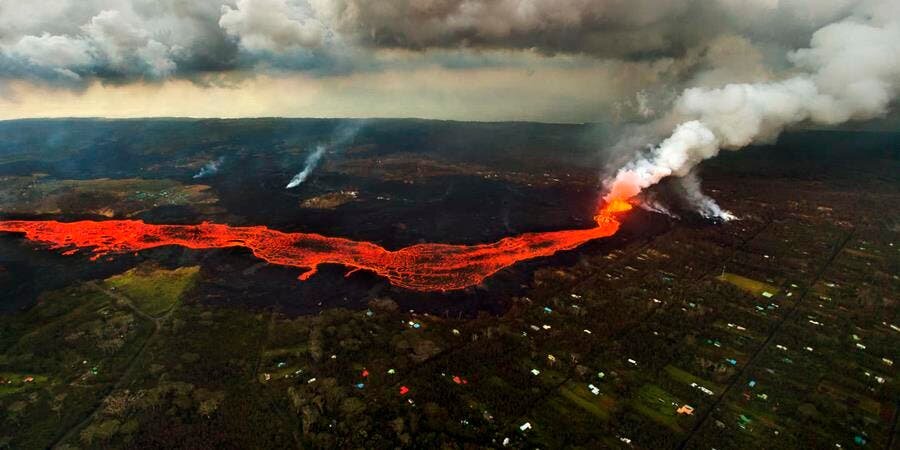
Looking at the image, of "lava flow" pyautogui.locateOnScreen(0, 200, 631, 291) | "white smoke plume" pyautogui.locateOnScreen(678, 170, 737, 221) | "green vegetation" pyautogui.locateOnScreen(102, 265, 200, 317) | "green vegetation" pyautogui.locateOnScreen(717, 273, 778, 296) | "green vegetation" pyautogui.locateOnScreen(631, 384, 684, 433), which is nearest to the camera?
"green vegetation" pyautogui.locateOnScreen(631, 384, 684, 433)

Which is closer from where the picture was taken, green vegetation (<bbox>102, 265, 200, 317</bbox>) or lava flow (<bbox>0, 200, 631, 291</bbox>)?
green vegetation (<bbox>102, 265, 200, 317</bbox>)

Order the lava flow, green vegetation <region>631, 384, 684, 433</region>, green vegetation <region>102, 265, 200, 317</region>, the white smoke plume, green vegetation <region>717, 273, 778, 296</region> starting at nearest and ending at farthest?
green vegetation <region>631, 384, 684, 433</region> → green vegetation <region>102, 265, 200, 317</region> → green vegetation <region>717, 273, 778, 296</region> → the lava flow → the white smoke plume

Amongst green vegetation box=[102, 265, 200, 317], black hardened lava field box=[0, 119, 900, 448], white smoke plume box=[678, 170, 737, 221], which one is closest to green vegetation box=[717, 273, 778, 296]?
black hardened lava field box=[0, 119, 900, 448]

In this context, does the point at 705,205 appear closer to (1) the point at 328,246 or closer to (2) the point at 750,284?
(2) the point at 750,284

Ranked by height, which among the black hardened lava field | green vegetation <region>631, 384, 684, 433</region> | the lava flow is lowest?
green vegetation <region>631, 384, 684, 433</region>

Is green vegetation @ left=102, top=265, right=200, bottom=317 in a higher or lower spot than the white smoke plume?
lower

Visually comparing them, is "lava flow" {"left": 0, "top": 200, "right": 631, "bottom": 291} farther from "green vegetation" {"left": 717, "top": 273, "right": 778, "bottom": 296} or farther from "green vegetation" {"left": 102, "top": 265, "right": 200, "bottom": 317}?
"green vegetation" {"left": 717, "top": 273, "right": 778, "bottom": 296}

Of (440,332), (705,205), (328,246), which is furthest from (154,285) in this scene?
(705,205)

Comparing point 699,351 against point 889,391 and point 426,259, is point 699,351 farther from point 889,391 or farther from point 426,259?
point 426,259

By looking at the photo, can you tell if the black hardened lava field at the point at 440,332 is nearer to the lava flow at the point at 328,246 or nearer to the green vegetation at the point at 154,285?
the green vegetation at the point at 154,285

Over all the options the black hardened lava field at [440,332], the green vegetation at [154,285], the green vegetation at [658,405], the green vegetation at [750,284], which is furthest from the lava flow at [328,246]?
the green vegetation at [658,405]
